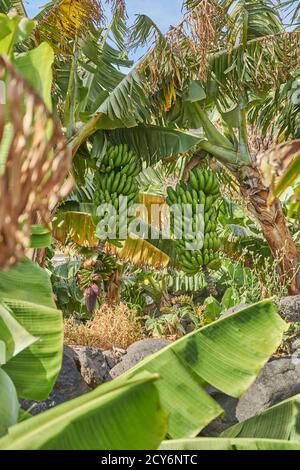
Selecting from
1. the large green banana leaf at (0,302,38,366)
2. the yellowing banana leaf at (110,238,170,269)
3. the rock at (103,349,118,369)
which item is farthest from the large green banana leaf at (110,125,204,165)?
the large green banana leaf at (0,302,38,366)

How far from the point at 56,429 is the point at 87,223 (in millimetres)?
8639

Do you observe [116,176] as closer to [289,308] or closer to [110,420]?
[289,308]

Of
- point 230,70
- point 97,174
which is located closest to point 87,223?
point 97,174

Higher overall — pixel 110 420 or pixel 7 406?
pixel 110 420

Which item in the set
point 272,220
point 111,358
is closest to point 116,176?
point 272,220

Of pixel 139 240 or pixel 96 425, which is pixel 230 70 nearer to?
pixel 139 240

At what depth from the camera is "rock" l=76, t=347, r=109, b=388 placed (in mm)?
5621

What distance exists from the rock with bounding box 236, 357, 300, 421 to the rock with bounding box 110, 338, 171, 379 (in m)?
1.08

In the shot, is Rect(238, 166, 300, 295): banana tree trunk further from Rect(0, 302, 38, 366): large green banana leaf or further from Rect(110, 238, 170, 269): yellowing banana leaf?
Rect(0, 302, 38, 366): large green banana leaf

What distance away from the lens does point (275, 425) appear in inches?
86.7

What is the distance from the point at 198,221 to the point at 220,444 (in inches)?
249

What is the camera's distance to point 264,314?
2.38 m

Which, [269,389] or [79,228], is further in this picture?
[79,228]
